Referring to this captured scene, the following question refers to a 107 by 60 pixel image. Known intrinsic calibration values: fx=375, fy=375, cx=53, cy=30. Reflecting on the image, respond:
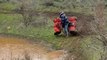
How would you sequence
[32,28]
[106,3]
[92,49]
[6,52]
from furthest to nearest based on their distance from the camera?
[106,3], [32,28], [6,52], [92,49]

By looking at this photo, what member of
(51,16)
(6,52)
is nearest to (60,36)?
(6,52)

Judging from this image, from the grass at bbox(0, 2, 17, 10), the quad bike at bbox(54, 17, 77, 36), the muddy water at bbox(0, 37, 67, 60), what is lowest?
the muddy water at bbox(0, 37, 67, 60)

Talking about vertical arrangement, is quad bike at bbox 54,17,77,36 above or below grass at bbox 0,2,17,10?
above

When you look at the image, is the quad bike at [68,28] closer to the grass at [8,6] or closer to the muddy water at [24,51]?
the muddy water at [24,51]

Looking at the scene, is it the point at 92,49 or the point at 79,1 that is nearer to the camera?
the point at 92,49

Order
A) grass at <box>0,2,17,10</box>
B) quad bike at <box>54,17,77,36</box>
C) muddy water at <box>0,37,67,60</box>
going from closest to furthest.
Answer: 1. muddy water at <box>0,37,67,60</box>
2. quad bike at <box>54,17,77,36</box>
3. grass at <box>0,2,17,10</box>

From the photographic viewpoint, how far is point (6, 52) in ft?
66.5

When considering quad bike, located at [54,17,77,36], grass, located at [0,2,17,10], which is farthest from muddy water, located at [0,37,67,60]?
grass, located at [0,2,17,10]

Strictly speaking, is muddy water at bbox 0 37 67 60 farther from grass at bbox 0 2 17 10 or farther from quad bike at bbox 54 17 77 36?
grass at bbox 0 2 17 10

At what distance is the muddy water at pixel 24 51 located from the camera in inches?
751

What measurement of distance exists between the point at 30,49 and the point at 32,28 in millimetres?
4370

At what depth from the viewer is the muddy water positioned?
19066 mm

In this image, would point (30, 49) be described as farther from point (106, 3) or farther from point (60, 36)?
point (106, 3)

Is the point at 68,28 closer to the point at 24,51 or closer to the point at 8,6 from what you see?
the point at 24,51
